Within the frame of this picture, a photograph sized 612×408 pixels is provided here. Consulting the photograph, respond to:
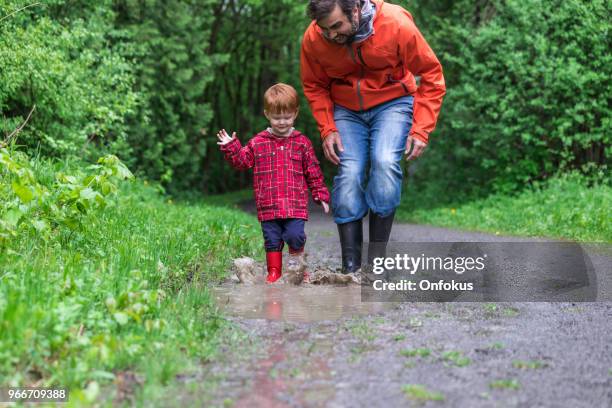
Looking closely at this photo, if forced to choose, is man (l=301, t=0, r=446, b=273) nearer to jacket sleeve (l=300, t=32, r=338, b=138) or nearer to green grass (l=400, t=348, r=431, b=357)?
jacket sleeve (l=300, t=32, r=338, b=138)

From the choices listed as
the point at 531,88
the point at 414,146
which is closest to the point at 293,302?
the point at 414,146

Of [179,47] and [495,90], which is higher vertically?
[179,47]

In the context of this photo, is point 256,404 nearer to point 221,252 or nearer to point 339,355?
point 339,355

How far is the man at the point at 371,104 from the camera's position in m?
5.09

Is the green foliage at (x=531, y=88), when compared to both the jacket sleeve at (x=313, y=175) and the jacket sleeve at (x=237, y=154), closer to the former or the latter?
the jacket sleeve at (x=313, y=175)

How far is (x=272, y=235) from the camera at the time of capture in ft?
17.5

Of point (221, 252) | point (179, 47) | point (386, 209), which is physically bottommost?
point (221, 252)

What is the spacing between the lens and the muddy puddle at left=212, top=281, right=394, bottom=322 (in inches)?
159

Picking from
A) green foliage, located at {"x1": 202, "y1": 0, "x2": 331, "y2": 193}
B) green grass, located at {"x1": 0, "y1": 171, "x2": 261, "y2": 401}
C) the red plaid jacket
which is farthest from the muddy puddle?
green foliage, located at {"x1": 202, "y1": 0, "x2": 331, "y2": 193}

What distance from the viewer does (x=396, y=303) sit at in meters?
4.35

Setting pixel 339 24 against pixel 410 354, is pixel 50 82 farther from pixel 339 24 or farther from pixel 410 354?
pixel 410 354

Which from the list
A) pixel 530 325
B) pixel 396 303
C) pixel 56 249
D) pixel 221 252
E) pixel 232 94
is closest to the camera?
pixel 530 325

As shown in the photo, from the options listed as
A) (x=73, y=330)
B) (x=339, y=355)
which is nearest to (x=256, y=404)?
(x=339, y=355)

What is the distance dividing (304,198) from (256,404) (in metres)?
2.88
